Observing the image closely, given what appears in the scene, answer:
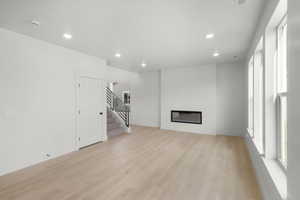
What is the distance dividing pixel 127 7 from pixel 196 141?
14.4ft

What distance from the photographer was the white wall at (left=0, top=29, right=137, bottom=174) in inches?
112

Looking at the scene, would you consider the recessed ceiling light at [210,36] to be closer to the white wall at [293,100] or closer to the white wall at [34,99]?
the white wall at [293,100]

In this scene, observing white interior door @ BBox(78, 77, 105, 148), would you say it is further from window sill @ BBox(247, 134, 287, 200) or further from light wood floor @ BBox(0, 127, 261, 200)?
window sill @ BBox(247, 134, 287, 200)

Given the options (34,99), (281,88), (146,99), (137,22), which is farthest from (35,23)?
(146,99)

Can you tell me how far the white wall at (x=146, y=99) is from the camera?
7324mm

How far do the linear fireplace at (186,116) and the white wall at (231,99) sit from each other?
76cm

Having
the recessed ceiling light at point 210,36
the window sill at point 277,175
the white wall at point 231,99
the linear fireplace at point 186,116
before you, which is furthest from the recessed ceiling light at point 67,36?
the white wall at point 231,99

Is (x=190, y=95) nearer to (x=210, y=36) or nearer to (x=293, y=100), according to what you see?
(x=210, y=36)

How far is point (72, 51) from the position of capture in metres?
4.05

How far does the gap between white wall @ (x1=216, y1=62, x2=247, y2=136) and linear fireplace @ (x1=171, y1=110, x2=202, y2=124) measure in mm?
765

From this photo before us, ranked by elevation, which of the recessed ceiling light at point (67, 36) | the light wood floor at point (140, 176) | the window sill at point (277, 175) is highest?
the recessed ceiling light at point (67, 36)

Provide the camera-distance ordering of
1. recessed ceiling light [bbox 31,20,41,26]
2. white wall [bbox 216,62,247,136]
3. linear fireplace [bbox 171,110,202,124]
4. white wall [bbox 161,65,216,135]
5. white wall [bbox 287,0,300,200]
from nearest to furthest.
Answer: white wall [bbox 287,0,300,200], recessed ceiling light [bbox 31,20,41,26], white wall [bbox 216,62,247,136], white wall [bbox 161,65,216,135], linear fireplace [bbox 171,110,202,124]

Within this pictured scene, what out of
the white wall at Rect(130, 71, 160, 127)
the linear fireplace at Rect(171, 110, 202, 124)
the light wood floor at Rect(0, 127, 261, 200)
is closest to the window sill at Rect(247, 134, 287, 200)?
the light wood floor at Rect(0, 127, 261, 200)

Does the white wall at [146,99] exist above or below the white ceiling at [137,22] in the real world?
below
